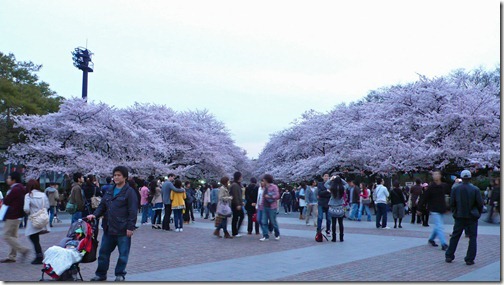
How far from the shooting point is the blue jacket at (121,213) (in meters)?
7.00

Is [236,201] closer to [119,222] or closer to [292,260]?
[292,260]

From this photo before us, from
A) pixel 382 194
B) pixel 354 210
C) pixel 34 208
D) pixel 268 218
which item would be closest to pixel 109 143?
pixel 354 210

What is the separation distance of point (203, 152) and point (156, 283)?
38515 millimetres

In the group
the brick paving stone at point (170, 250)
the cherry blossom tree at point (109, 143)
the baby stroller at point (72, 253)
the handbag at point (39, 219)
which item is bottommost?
the brick paving stone at point (170, 250)

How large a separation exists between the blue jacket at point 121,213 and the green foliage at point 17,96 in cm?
2991

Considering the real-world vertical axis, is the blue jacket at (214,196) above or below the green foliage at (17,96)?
below

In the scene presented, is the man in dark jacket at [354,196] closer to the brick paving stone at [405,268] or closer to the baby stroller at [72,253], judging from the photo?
the brick paving stone at [405,268]

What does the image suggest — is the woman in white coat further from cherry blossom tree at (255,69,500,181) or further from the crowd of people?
cherry blossom tree at (255,69,500,181)

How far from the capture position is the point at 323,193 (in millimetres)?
12234

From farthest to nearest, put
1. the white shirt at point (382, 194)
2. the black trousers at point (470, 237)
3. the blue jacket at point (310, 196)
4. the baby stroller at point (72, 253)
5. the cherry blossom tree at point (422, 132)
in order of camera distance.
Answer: the cherry blossom tree at point (422, 132) < the blue jacket at point (310, 196) < the white shirt at point (382, 194) < the black trousers at point (470, 237) < the baby stroller at point (72, 253)

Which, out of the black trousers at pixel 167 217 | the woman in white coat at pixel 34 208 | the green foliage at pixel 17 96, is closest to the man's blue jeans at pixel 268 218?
the black trousers at pixel 167 217

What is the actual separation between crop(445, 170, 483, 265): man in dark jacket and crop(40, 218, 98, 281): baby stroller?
19.6ft

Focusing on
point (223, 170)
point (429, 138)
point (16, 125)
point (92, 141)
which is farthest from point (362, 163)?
point (16, 125)

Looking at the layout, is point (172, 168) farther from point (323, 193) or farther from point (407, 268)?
point (407, 268)
